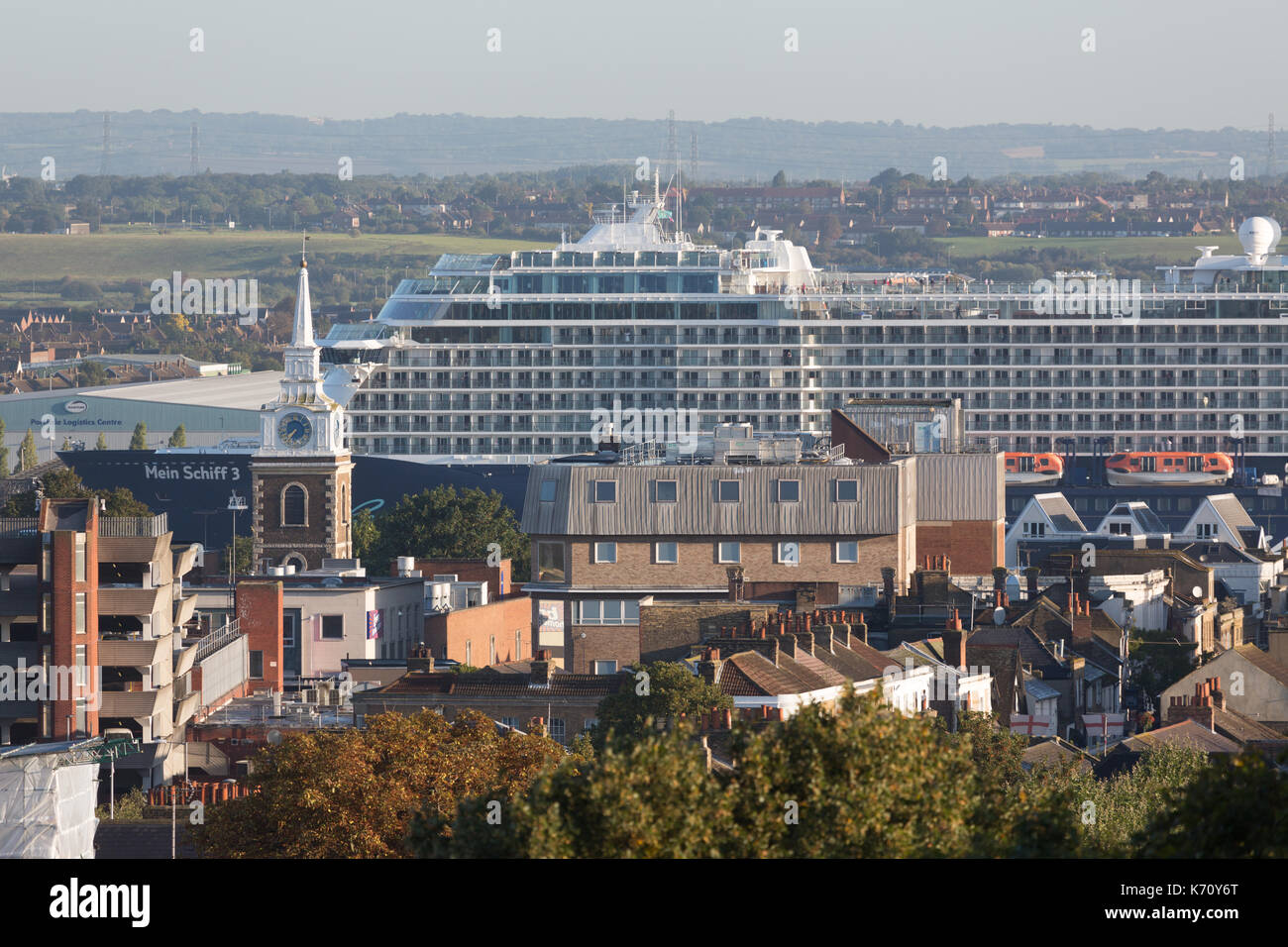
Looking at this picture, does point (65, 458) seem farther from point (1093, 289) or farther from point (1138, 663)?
point (1138, 663)

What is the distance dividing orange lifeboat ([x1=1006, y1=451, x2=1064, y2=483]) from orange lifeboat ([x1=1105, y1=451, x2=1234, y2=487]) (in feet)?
8.26

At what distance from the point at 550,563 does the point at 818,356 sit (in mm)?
73174

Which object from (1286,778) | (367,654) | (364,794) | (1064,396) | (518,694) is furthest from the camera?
(1064,396)

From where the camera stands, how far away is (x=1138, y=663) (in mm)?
66875

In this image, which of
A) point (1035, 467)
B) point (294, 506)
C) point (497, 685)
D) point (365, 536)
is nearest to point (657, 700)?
point (497, 685)

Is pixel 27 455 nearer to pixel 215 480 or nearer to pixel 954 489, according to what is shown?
pixel 215 480

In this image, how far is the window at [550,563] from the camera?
68812 mm

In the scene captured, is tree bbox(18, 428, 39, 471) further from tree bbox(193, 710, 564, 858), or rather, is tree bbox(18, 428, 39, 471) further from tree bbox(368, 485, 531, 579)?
tree bbox(193, 710, 564, 858)

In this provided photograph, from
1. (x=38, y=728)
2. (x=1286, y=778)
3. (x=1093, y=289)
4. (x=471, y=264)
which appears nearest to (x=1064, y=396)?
(x=1093, y=289)

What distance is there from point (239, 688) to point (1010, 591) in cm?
1933

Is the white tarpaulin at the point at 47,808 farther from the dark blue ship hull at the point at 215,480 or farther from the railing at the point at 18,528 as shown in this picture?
the dark blue ship hull at the point at 215,480

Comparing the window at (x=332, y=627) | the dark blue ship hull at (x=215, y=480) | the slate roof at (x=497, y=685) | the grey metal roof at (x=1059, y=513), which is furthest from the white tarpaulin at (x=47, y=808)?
the dark blue ship hull at (x=215, y=480)

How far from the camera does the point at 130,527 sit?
216ft

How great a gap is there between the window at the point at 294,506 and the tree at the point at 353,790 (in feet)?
196
